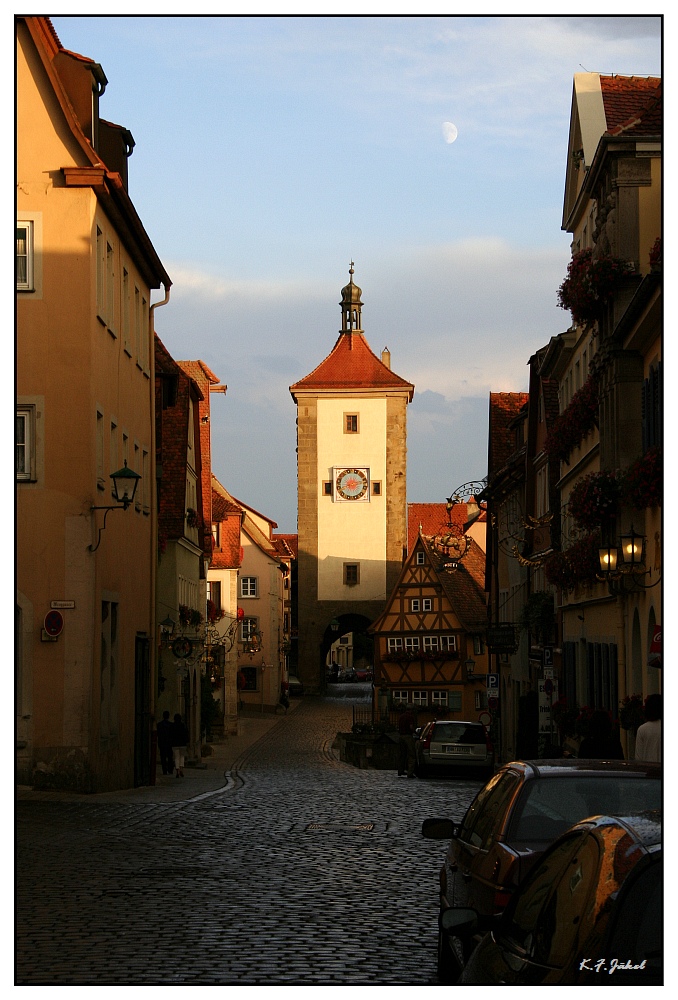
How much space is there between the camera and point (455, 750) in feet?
97.1

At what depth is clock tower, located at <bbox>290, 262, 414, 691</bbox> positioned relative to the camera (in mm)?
80312

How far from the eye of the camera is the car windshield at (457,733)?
97.7 ft

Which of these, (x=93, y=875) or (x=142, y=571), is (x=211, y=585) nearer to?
(x=142, y=571)

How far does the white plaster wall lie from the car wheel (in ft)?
238

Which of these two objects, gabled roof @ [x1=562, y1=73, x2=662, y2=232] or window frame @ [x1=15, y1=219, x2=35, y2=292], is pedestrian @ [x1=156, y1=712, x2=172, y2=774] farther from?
gabled roof @ [x1=562, y1=73, x2=662, y2=232]

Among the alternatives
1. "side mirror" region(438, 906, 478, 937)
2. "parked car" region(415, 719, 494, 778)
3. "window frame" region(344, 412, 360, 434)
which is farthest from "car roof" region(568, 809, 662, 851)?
"window frame" region(344, 412, 360, 434)

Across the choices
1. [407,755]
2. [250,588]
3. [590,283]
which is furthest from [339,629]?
[590,283]

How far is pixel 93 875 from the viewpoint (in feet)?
40.2

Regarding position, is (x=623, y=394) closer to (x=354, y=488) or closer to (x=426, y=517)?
(x=354, y=488)

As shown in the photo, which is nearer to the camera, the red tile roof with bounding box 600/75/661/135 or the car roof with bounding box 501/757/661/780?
the car roof with bounding box 501/757/661/780

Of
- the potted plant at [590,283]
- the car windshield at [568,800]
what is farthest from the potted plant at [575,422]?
the car windshield at [568,800]

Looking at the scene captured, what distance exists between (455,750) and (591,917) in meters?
25.7

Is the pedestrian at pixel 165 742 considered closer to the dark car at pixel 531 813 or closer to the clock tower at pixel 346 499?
the dark car at pixel 531 813

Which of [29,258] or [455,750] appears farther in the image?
[455,750]
